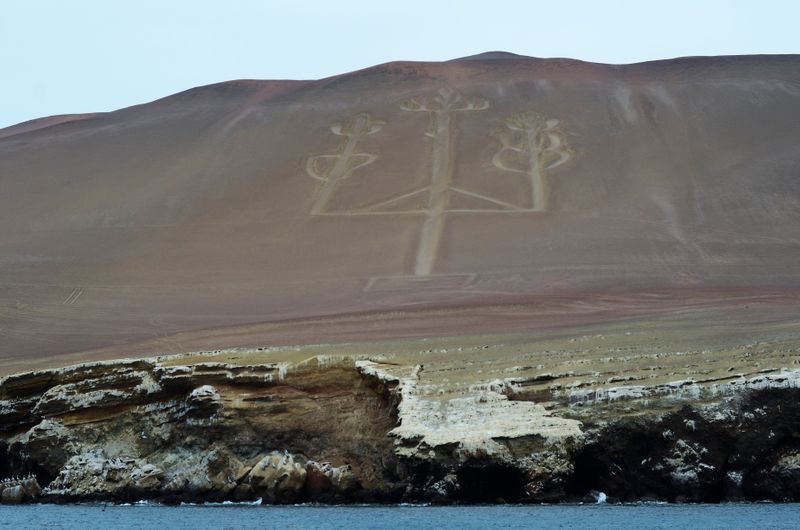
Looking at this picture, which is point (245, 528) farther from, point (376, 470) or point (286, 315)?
point (286, 315)

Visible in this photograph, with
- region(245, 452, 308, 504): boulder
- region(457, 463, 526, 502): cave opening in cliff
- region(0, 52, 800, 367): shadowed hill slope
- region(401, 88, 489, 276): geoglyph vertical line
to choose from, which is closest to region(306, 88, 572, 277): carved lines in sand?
region(401, 88, 489, 276): geoglyph vertical line

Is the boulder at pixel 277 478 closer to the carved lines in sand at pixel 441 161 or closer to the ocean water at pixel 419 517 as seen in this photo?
the ocean water at pixel 419 517

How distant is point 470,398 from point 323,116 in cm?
4841

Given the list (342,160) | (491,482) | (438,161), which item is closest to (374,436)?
(491,482)

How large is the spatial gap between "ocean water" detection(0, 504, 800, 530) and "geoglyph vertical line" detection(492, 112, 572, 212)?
3712 cm

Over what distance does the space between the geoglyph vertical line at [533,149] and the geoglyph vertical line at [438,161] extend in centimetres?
269

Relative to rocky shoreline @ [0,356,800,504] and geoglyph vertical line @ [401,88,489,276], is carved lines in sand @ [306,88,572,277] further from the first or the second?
rocky shoreline @ [0,356,800,504]

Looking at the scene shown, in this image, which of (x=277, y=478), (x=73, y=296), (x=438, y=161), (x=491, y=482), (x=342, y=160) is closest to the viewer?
(x=491, y=482)

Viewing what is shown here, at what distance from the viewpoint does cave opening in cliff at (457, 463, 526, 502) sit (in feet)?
92.1

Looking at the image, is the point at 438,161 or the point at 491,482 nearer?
the point at 491,482

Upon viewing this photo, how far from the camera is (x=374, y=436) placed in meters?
31.6

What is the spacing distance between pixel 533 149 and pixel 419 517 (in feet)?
151

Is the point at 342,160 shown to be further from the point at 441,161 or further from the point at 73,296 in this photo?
the point at 73,296

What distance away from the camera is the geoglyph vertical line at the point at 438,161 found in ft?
200
